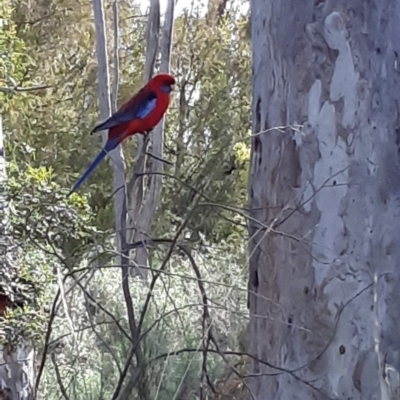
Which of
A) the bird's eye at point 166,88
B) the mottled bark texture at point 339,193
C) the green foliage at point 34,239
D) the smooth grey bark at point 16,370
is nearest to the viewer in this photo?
the mottled bark texture at point 339,193

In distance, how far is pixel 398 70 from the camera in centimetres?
136

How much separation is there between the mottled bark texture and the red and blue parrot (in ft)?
2.72

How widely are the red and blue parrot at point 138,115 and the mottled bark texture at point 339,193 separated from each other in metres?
0.83

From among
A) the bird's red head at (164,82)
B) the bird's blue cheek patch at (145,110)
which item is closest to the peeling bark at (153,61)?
the bird's red head at (164,82)

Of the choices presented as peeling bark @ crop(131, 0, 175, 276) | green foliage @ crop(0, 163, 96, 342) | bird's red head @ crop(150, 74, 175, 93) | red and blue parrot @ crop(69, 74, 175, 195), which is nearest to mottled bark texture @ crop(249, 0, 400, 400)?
green foliage @ crop(0, 163, 96, 342)

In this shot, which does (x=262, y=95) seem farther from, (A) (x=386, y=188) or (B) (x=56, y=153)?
(B) (x=56, y=153)

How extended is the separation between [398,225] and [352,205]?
9cm

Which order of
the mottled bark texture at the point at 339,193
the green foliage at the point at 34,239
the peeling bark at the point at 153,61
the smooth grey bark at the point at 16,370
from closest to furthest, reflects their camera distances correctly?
the mottled bark texture at the point at 339,193 → the green foliage at the point at 34,239 → the smooth grey bark at the point at 16,370 → the peeling bark at the point at 153,61

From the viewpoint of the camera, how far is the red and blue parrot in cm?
221

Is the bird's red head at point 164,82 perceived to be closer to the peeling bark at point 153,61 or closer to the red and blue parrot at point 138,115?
the red and blue parrot at point 138,115

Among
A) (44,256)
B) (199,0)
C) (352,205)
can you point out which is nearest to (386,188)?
(352,205)

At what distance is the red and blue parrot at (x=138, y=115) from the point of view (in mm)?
2207

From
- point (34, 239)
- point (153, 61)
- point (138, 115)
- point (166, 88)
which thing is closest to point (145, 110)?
point (138, 115)

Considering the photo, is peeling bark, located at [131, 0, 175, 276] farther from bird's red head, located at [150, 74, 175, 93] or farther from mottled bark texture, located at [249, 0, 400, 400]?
mottled bark texture, located at [249, 0, 400, 400]
